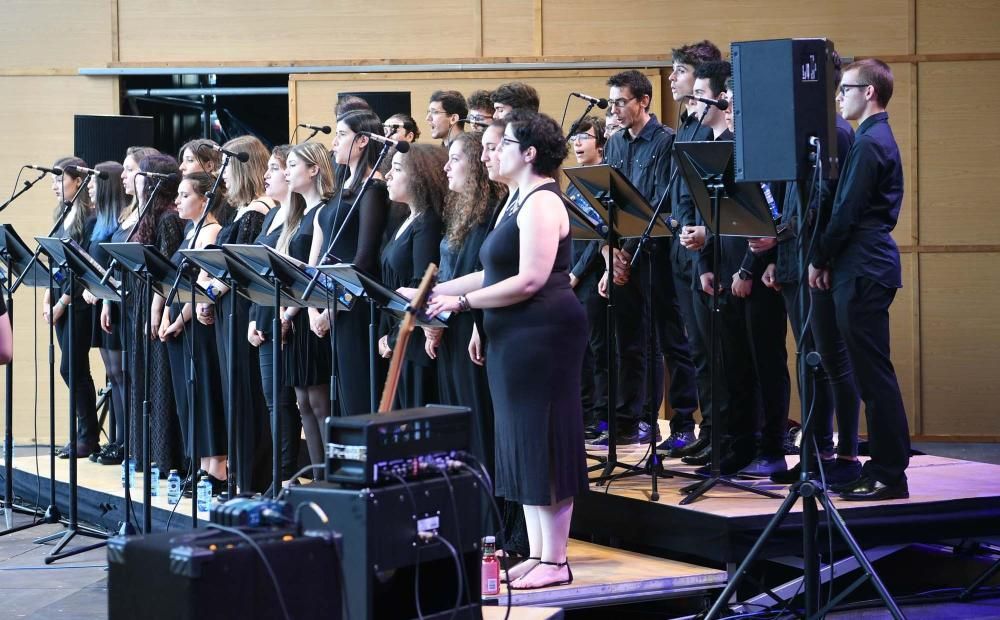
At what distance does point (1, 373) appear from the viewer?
8.94 m

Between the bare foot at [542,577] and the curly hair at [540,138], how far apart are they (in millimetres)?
1341

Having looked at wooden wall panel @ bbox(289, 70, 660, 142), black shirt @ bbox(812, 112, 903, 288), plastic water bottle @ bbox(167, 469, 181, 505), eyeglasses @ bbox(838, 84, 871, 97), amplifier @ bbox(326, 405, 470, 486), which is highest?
wooden wall panel @ bbox(289, 70, 660, 142)

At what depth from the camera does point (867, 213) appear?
471cm

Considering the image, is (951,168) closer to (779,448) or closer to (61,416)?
(779,448)

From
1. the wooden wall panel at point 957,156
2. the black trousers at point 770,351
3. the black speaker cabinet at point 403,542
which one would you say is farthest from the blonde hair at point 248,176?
the wooden wall panel at point 957,156

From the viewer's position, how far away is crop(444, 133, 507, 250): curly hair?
4.70 m

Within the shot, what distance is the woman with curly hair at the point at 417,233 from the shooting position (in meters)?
5.03

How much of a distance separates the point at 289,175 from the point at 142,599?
318 cm

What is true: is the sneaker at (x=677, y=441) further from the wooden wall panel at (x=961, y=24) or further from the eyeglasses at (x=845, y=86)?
the wooden wall panel at (x=961, y=24)

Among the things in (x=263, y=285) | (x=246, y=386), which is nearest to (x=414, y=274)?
(x=263, y=285)

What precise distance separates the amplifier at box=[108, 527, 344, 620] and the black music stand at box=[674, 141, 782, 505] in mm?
2353

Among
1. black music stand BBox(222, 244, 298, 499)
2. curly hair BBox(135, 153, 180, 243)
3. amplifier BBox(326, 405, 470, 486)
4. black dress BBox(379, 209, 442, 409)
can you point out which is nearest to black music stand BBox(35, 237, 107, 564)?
curly hair BBox(135, 153, 180, 243)

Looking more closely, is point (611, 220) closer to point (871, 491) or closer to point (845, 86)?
point (845, 86)

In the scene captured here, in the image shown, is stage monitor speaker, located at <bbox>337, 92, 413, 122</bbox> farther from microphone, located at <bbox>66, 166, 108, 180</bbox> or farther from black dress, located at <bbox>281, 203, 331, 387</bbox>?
black dress, located at <bbox>281, 203, 331, 387</bbox>
